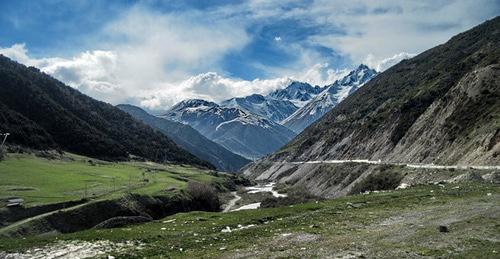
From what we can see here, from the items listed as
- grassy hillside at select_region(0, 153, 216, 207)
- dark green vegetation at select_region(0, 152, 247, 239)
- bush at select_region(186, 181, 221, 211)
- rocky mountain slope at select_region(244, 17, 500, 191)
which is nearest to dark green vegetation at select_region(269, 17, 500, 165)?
rocky mountain slope at select_region(244, 17, 500, 191)

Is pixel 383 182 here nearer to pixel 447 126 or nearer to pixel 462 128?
pixel 462 128

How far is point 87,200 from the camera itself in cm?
8569

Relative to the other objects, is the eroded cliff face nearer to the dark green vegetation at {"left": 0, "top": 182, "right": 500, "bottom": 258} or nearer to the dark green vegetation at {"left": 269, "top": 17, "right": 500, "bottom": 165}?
the dark green vegetation at {"left": 269, "top": 17, "right": 500, "bottom": 165}

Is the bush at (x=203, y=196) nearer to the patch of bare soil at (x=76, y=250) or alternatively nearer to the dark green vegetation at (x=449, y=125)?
the dark green vegetation at (x=449, y=125)

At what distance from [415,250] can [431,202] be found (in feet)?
57.8

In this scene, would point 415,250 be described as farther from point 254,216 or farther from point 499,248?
point 254,216

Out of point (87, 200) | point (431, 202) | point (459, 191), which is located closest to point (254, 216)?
point (431, 202)

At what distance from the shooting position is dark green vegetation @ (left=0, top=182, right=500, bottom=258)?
80.6ft

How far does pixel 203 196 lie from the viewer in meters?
117

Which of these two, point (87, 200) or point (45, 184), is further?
point (45, 184)

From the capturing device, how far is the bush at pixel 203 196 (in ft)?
375

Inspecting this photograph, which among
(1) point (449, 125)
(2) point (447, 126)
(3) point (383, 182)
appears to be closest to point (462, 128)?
(1) point (449, 125)

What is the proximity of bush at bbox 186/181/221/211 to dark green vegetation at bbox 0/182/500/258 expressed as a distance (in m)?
69.0

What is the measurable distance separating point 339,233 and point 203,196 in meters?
89.7
